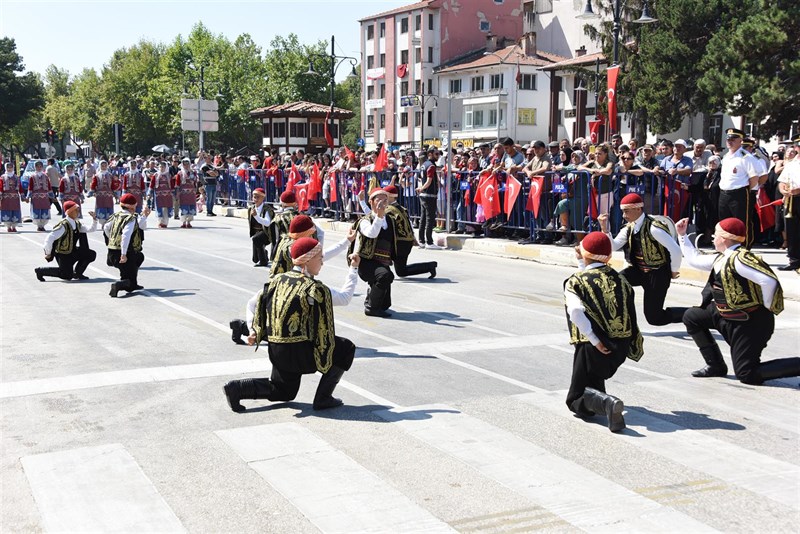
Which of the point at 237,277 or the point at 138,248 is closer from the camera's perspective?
the point at 138,248

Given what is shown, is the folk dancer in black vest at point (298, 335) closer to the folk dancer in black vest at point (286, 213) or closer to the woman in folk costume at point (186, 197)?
the folk dancer in black vest at point (286, 213)

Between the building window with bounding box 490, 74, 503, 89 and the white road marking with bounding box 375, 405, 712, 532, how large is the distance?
74492 millimetres

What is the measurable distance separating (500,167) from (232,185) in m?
17.0

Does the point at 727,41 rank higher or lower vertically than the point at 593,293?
higher

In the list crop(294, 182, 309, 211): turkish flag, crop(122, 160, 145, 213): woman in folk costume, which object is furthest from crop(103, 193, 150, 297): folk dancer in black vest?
crop(122, 160, 145, 213): woman in folk costume

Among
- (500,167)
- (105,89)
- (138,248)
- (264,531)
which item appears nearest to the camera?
(264,531)

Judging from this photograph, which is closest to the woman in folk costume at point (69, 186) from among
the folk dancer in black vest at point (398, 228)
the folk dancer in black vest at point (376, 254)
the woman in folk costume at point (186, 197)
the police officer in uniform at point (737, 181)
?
the woman in folk costume at point (186, 197)

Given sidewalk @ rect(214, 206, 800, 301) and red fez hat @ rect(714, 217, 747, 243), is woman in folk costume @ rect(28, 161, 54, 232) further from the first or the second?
red fez hat @ rect(714, 217, 747, 243)

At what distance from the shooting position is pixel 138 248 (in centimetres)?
1412

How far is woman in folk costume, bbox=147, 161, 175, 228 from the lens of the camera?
27953 millimetres

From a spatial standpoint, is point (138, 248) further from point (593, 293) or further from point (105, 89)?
point (105, 89)

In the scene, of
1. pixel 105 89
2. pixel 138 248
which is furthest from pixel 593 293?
pixel 105 89

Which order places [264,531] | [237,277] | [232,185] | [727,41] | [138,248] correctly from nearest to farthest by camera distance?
1. [264,531]
2. [138,248]
3. [237,277]
4. [232,185]
5. [727,41]

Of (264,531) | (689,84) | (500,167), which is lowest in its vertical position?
(264,531)
